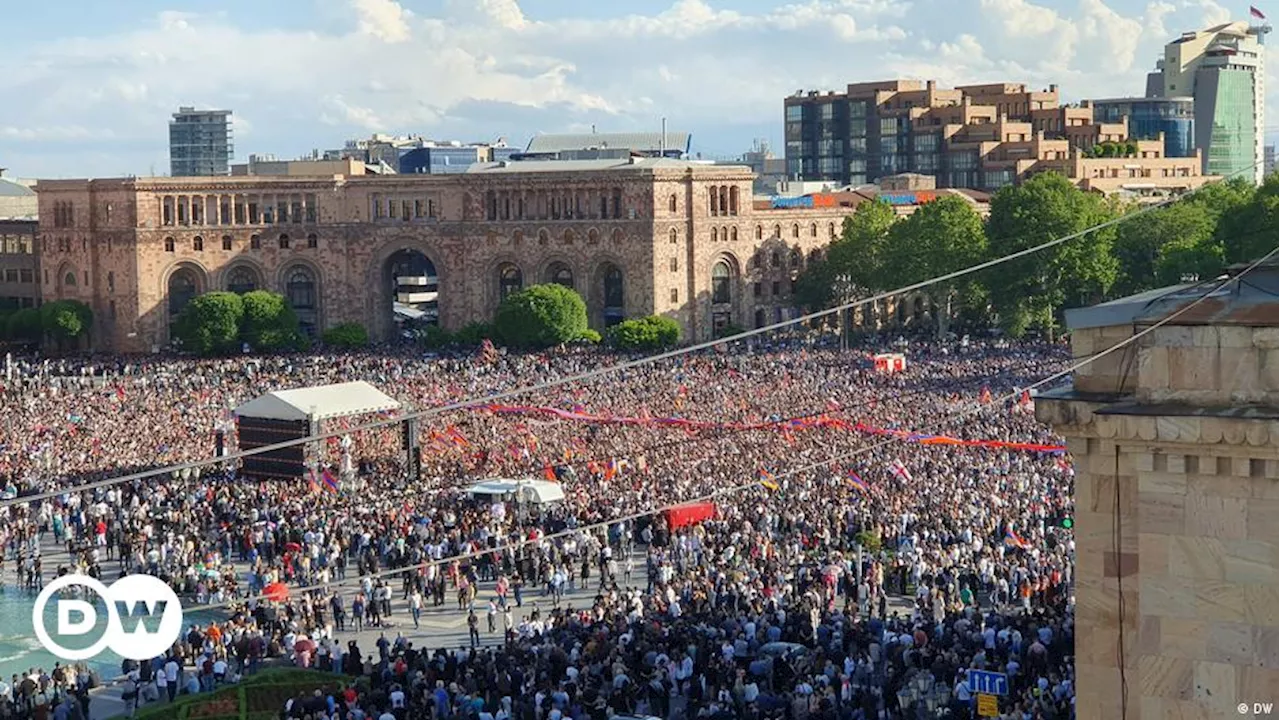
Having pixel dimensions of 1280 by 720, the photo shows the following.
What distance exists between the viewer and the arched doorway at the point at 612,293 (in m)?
96.4

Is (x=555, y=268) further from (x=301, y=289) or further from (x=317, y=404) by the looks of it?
(x=317, y=404)

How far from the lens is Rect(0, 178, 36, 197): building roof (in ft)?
457

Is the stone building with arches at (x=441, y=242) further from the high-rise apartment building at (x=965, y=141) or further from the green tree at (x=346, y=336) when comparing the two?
the high-rise apartment building at (x=965, y=141)

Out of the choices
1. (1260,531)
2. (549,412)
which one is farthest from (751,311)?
(1260,531)

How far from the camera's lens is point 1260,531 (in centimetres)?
1278

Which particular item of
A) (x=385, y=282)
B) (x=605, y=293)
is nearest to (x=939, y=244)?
(x=605, y=293)

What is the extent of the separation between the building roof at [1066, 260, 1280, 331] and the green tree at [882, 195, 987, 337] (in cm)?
7348

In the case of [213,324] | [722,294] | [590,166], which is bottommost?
[213,324]

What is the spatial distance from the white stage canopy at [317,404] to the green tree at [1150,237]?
44254mm

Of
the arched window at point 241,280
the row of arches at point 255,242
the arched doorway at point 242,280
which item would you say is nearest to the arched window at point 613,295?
the row of arches at point 255,242

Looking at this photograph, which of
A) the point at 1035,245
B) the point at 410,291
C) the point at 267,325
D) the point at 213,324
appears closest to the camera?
the point at 1035,245

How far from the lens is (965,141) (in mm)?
138875

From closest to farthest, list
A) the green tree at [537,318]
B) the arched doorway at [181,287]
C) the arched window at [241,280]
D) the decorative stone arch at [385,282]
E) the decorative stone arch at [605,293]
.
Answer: the green tree at [537,318]
the decorative stone arch at [605,293]
the arched doorway at [181,287]
the arched window at [241,280]
the decorative stone arch at [385,282]

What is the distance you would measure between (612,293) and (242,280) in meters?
17.9
